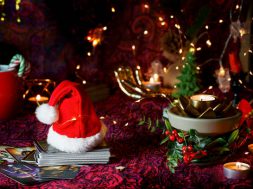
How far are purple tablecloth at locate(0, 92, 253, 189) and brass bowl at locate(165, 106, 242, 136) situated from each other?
0.09m

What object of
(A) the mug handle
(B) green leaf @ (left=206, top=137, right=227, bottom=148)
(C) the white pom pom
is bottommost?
(B) green leaf @ (left=206, top=137, right=227, bottom=148)

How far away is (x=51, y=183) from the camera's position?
1.07 metres

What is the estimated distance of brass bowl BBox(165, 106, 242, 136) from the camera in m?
1.14

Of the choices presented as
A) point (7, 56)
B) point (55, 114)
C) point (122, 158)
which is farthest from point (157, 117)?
point (7, 56)

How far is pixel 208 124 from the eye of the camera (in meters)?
1.14

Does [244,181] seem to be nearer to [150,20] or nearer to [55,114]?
[55,114]

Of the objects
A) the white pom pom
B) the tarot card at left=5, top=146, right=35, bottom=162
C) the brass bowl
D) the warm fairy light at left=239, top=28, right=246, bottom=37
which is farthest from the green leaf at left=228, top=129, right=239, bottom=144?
the warm fairy light at left=239, top=28, right=246, bottom=37

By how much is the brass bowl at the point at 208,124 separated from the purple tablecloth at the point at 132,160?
A: 9 cm

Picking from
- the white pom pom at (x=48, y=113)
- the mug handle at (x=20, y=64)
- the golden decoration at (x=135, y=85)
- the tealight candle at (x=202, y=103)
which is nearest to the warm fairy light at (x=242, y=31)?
the golden decoration at (x=135, y=85)

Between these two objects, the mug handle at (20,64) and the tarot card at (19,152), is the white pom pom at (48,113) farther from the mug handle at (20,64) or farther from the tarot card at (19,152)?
the mug handle at (20,64)

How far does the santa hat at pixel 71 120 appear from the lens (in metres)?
1.16

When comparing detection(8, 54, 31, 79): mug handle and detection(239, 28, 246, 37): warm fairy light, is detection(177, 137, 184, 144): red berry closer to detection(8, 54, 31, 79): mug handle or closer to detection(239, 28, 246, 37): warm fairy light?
detection(8, 54, 31, 79): mug handle

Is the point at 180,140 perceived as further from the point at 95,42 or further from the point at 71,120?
the point at 95,42

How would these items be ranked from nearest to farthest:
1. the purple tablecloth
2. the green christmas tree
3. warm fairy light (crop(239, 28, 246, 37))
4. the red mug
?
the purple tablecloth < the red mug < the green christmas tree < warm fairy light (crop(239, 28, 246, 37))
